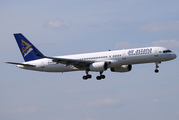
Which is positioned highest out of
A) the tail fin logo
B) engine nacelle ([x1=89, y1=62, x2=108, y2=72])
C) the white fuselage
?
the tail fin logo

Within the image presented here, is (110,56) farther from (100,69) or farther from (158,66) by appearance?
(158,66)

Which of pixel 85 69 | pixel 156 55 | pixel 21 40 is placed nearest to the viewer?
pixel 156 55

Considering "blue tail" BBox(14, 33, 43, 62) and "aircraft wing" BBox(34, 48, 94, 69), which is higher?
"blue tail" BBox(14, 33, 43, 62)

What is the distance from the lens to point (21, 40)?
72.4m

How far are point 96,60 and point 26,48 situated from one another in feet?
54.1

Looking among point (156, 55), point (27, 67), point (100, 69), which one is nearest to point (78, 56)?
point (100, 69)

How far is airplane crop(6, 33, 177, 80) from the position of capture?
62281 mm

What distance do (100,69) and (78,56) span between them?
6.87 meters

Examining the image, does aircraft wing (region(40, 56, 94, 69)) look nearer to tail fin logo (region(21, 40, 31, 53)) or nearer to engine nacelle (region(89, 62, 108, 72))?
engine nacelle (region(89, 62, 108, 72))

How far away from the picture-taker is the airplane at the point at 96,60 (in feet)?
204

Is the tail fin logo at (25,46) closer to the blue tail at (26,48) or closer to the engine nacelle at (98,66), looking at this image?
the blue tail at (26,48)

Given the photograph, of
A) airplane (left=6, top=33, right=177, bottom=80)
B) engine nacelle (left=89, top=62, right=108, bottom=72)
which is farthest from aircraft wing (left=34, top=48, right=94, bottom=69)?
engine nacelle (left=89, top=62, right=108, bottom=72)

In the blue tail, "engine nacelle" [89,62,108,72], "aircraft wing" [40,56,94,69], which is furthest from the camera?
the blue tail

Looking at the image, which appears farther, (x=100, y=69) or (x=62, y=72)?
(x=62, y=72)
